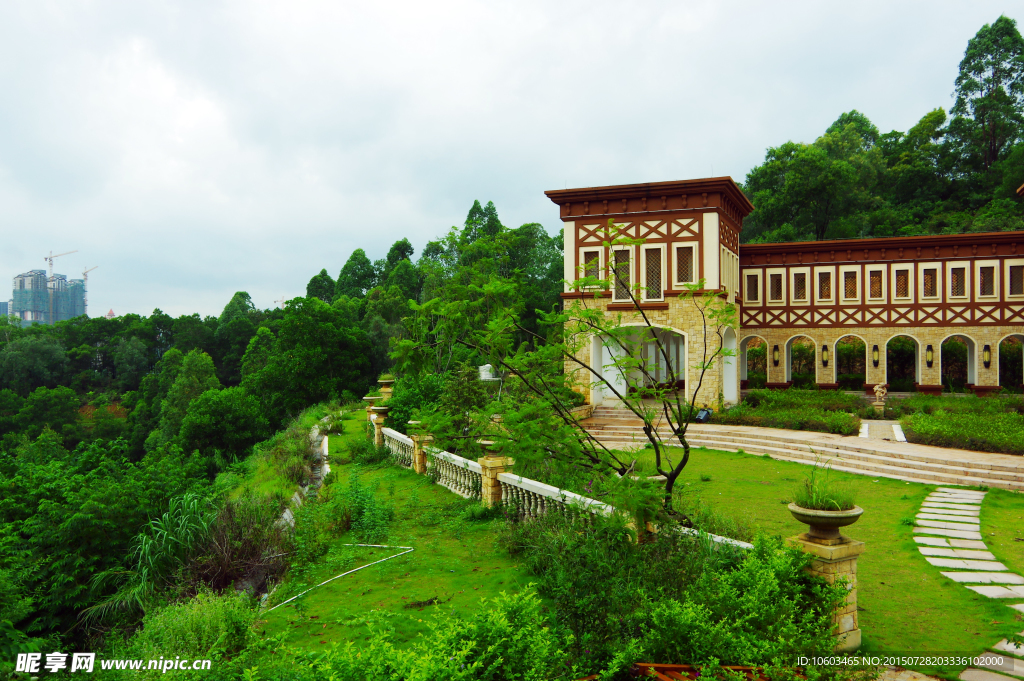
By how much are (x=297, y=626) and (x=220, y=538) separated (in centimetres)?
286

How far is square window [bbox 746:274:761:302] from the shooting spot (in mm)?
25875

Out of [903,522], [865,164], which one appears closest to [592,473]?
[903,522]

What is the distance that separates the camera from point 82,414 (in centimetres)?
4312

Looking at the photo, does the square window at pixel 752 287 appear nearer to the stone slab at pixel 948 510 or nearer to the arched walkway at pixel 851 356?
the arched walkway at pixel 851 356

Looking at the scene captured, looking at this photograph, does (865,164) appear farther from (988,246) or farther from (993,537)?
(993,537)

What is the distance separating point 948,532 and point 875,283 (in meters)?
19.7

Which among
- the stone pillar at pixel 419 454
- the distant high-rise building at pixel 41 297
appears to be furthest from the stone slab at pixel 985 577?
the distant high-rise building at pixel 41 297

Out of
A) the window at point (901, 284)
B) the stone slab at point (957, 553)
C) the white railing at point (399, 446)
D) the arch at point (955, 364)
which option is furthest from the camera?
the arch at point (955, 364)

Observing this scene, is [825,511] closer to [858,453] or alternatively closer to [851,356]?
[858,453]

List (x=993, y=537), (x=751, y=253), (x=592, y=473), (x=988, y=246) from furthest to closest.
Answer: (x=751, y=253), (x=988, y=246), (x=993, y=537), (x=592, y=473)

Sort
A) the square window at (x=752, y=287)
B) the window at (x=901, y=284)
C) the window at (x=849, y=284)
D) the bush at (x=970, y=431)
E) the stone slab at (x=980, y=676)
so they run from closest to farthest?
the stone slab at (x=980, y=676) < the bush at (x=970, y=431) < the window at (x=901, y=284) < the window at (x=849, y=284) < the square window at (x=752, y=287)

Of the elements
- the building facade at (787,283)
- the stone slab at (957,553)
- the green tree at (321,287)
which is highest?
the green tree at (321,287)

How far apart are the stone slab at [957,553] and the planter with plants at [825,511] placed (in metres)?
3.28

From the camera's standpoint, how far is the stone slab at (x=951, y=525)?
8219 millimetres
